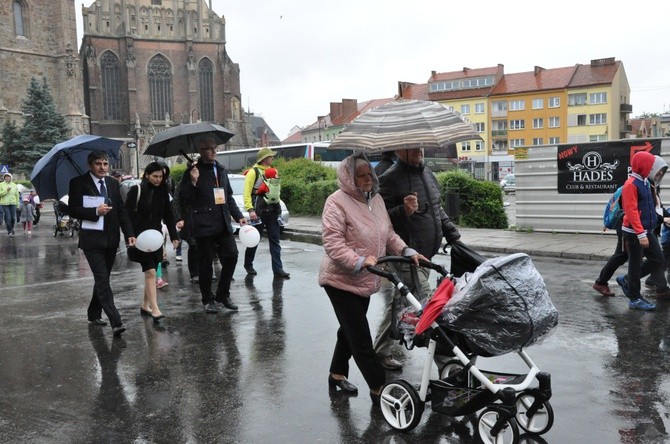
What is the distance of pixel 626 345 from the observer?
625 centimetres

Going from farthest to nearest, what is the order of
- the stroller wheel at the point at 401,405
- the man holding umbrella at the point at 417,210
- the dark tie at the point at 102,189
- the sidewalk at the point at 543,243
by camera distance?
the sidewalk at the point at 543,243 < the dark tie at the point at 102,189 < the man holding umbrella at the point at 417,210 < the stroller wheel at the point at 401,405

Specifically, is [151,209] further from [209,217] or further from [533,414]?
[533,414]

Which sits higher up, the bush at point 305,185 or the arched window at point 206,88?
the arched window at point 206,88

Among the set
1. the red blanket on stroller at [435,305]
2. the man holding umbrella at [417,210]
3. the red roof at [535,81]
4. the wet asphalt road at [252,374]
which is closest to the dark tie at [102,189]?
the wet asphalt road at [252,374]

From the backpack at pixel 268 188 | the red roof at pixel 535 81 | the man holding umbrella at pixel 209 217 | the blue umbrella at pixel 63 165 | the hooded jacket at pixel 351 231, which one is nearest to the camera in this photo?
the hooded jacket at pixel 351 231

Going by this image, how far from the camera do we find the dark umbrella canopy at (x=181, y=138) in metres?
8.11

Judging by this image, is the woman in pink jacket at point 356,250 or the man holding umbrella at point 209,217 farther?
the man holding umbrella at point 209,217

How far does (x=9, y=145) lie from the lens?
1871 inches

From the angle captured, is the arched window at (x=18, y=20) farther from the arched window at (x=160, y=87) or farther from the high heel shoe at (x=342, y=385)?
the high heel shoe at (x=342, y=385)

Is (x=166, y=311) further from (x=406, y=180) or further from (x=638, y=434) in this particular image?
(x=638, y=434)

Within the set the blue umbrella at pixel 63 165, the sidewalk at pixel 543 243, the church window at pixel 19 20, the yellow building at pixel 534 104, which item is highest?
the church window at pixel 19 20

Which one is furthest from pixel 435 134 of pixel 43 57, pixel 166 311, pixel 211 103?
pixel 211 103

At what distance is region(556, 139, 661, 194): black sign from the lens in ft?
47.3

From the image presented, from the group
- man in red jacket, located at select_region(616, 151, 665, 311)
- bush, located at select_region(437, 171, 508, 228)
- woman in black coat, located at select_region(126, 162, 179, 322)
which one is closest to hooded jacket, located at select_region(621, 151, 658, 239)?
man in red jacket, located at select_region(616, 151, 665, 311)
